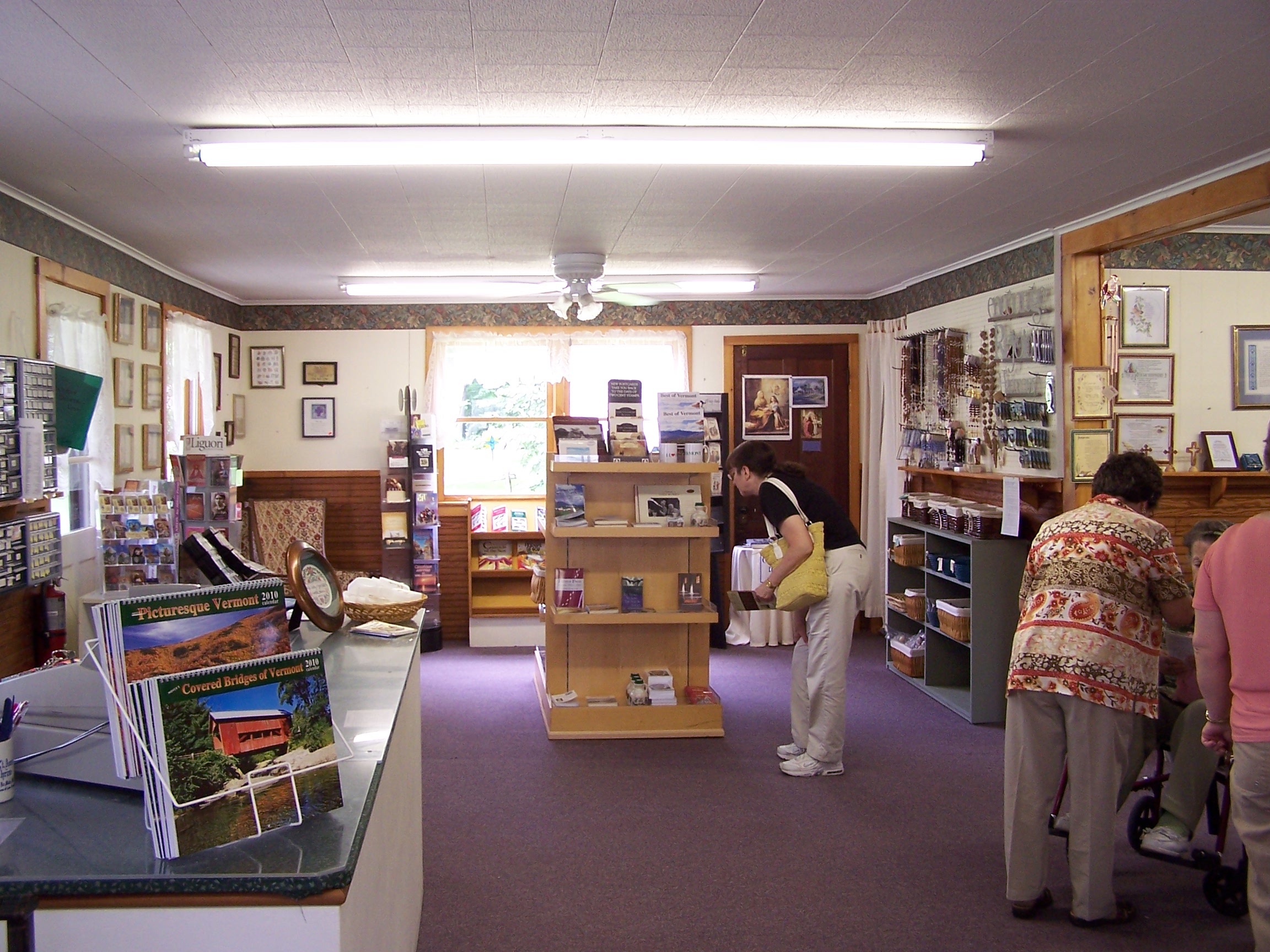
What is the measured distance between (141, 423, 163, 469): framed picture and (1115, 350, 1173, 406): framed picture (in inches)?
228

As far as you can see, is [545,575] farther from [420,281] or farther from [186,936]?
[186,936]

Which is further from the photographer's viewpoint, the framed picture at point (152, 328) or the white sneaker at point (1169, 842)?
the framed picture at point (152, 328)

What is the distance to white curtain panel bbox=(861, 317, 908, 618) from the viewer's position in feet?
25.3

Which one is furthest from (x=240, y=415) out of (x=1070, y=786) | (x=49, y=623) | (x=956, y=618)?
(x=1070, y=786)

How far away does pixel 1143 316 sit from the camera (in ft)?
18.4

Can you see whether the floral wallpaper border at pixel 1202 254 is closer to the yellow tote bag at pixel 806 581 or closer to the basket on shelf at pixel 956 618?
A: the basket on shelf at pixel 956 618

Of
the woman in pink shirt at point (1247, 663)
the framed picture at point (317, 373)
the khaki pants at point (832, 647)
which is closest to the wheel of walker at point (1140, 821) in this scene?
the woman in pink shirt at point (1247, 663)

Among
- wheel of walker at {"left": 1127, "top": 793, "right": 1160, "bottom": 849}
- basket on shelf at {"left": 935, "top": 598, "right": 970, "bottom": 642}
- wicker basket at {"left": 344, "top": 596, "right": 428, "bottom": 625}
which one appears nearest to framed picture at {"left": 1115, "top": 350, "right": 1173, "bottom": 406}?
basket on shelf at {"left": 935, "top": 598, "right": 970, "bottom": 642}

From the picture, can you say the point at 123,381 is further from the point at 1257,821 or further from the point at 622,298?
the point at 1257,821

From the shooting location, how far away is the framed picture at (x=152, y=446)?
5.95m

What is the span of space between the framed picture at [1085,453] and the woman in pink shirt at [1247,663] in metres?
2.70

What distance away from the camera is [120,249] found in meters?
5.76

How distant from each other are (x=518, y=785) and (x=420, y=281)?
3989 mm

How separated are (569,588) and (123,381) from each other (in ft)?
9.40
